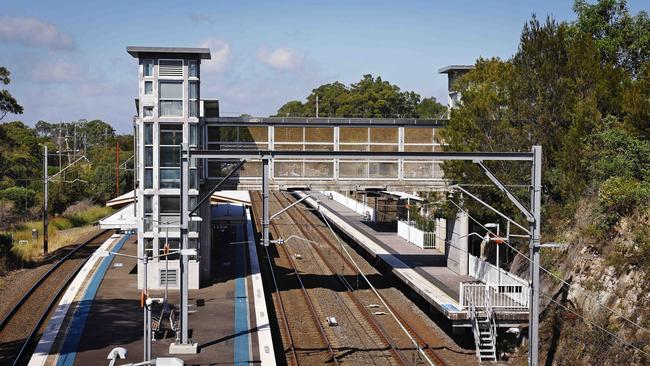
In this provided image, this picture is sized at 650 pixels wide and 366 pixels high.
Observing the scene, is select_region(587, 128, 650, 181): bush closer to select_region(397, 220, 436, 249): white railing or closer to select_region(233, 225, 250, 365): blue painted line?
select_region(233, 225, 250, 365): blue painted line

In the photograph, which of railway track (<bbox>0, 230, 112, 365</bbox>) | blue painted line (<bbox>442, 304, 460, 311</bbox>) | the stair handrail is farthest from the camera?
blue painted line (<bbox>442, 304, 460, 311</bbox>)

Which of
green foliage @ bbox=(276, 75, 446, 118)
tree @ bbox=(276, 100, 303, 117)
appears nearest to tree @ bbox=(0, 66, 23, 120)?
green foliage @ bbox=(276, 75, 446, 118)

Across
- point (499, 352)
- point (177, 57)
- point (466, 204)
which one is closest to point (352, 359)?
point (499, 352)

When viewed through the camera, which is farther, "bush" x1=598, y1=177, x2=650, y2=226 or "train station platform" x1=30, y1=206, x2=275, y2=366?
"bush" x1=598, y1=177, x2=650, y2=226

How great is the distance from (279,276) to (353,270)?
3524mm

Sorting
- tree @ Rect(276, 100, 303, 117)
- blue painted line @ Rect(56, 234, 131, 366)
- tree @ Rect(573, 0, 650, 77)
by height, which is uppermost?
tree @ Rect(276, 100, 303, 117)

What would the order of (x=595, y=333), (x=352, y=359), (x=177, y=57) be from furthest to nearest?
1. (x=177, y=57)
2. (x=352, y=359)
3. (x=595, y=333)

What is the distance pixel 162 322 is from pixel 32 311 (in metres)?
5.19

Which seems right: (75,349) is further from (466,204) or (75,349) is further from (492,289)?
(466,204)

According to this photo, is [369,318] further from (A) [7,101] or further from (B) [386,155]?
(A) [7,101]

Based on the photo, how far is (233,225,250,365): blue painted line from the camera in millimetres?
16938

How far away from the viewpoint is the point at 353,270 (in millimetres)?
32094

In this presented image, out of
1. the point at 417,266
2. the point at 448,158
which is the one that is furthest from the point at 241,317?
the point at 417,266

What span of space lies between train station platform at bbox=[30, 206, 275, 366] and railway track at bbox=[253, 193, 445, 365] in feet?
4.43
